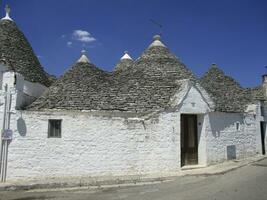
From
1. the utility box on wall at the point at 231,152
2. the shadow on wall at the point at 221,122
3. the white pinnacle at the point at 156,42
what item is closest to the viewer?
the shadow on wall at the point at 221,122

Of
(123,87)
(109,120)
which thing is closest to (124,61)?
(123,87)

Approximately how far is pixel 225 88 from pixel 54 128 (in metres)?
12.2

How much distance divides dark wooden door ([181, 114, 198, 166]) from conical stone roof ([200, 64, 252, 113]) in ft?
13.0

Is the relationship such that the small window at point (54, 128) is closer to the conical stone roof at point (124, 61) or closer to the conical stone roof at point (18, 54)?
the conical stone roof at point (18, 54)

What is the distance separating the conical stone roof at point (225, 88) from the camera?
728 inches

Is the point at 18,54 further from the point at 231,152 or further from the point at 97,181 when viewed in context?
the point at 231,152

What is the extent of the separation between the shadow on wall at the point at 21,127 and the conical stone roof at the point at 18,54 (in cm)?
273

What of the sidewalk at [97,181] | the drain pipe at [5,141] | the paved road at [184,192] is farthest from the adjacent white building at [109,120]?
the paved road at [184,192]

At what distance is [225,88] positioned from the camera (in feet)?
65.5

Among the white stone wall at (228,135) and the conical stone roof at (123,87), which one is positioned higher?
the conical stone roof at (123,87)

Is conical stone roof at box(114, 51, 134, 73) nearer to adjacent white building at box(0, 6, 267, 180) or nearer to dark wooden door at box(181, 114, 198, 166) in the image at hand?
adjacent white building at box(0, 6, 267, 180)

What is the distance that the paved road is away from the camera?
8641 millimetres

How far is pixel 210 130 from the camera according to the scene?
46.5 ft

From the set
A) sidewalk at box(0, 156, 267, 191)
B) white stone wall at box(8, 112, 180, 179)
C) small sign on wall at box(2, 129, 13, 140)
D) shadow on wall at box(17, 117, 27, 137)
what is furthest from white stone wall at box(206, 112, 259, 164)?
small sign on wall at box(2, 129, 13, 140)
